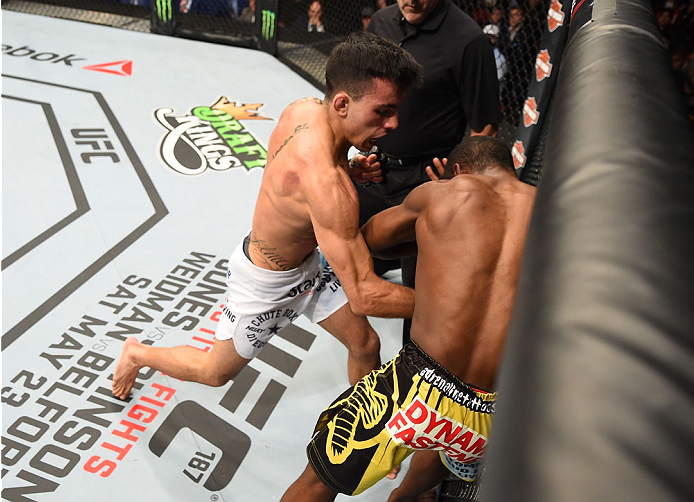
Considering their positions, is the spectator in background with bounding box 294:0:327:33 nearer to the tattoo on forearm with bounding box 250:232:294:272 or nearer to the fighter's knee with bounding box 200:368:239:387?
the tattoo on forearm with bounding box 250:232:294:272

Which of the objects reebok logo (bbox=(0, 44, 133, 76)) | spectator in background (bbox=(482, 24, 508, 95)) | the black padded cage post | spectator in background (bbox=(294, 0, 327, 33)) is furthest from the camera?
spectator in background (bbox=(294, 0, 327, 33))

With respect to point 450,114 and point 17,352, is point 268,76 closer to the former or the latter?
point 450,114

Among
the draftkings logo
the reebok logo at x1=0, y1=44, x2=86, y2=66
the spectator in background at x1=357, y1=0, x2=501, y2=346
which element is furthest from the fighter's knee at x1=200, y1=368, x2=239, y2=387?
the reebok logo at x1=0, y1=44, x2=86, y2=66

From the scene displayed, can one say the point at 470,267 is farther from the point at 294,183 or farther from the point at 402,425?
the point at 294,183

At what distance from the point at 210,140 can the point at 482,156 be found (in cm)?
315

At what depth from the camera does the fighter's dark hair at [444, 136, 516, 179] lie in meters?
1.53

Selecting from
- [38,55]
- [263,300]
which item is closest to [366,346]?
[263,300]

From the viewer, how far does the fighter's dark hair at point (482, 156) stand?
1532 millimetres

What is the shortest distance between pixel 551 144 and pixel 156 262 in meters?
2.58

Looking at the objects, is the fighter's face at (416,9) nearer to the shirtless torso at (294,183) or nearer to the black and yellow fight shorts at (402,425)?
the shirtless torso at (294,183)

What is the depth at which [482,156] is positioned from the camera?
1.55 meters

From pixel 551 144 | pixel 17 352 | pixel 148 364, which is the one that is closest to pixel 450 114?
pixel 148 364

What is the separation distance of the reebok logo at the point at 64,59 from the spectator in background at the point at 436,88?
3782mm

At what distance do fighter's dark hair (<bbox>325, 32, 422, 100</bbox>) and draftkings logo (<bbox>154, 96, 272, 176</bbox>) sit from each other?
239cm
